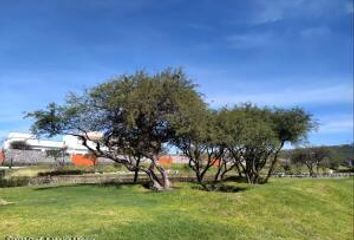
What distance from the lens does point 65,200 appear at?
2880 centimetres

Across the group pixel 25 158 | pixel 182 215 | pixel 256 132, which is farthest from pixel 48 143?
pixel 182 215

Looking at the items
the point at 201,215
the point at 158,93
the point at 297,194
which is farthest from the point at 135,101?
the point at 201,215

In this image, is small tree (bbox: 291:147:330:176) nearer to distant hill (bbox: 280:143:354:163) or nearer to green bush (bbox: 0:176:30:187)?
A: distant hill (bbox: 280:143:354:163)

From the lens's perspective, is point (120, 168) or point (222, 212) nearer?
point (222, 212)

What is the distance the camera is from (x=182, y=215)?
77.6 feet

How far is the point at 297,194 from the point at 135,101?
38.8 ft

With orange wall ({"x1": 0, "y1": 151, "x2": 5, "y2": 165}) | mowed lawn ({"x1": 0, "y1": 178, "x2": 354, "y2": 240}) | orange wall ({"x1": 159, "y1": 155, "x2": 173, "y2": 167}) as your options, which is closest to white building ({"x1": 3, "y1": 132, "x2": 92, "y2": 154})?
orange wall ({"x1": 0, "y1": 151, "x2": 5, "y2": 165})

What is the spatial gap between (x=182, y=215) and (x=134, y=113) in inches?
604

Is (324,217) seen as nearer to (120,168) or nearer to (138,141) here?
(138,141)

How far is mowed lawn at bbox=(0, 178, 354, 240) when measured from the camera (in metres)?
19.8

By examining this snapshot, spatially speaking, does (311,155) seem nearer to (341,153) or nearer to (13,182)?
(341,153)

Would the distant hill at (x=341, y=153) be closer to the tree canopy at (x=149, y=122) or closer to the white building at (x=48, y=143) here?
the white building at (x=48, y=143)

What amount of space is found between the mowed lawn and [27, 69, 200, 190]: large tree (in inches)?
155

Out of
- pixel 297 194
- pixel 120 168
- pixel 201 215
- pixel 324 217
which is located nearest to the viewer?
pixel 201 215
